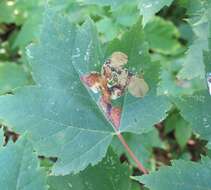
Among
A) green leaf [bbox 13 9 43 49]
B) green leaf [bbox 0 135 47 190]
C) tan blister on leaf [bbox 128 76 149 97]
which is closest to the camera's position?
green leaf [bbox 0 135 47 190]

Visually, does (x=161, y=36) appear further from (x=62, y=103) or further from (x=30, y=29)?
(x=62, y=103)

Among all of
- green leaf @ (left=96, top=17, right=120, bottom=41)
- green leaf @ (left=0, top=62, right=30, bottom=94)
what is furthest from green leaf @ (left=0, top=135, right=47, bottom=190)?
green leaf @ (left=0, top=62, right=30, bottom=94)

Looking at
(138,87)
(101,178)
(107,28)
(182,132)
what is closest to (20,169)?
(101,178)

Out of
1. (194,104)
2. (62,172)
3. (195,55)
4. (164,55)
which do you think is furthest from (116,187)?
(164,55)

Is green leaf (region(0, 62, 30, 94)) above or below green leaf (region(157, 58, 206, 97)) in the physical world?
below

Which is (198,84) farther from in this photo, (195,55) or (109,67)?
(109,67)

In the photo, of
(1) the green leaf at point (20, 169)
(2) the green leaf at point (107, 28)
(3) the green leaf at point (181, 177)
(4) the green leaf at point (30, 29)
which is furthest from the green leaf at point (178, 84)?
(1) the green leaf at point (20, 169)

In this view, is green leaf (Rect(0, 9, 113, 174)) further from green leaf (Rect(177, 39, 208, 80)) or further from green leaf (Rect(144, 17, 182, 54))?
green leaf (Rect(144, 17, 182, 54))

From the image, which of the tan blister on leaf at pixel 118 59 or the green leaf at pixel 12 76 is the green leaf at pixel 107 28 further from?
the tan blister on leaf at pixel 118 59
